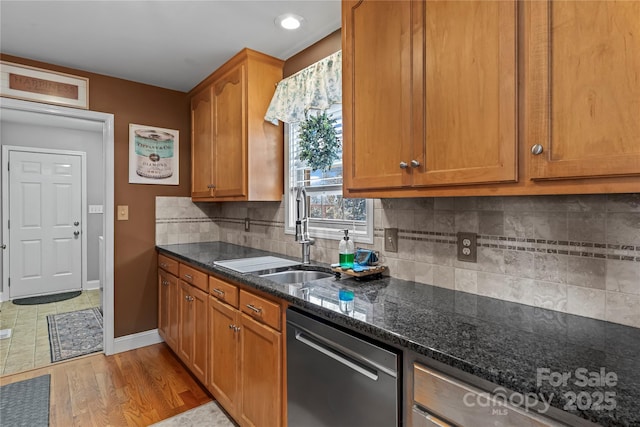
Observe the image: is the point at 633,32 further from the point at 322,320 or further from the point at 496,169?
the point at 322,320

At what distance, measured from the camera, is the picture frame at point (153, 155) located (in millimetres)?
3031

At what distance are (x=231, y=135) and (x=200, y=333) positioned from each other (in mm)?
1417

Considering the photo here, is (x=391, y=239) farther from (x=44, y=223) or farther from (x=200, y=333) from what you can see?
(x=44, y=223)

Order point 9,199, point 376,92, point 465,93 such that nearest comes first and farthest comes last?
1. point 465,93
2. point 376,92
3. point 9,199

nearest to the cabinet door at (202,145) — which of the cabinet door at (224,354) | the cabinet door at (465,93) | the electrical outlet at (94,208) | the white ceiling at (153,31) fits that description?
the white ceiling at (153,31)

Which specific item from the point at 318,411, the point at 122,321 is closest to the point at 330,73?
the point at 318,411

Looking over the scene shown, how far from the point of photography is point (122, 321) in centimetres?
299

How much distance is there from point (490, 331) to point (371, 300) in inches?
17.5

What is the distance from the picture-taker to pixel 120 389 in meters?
2.39

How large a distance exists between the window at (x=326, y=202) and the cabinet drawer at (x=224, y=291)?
0.67m

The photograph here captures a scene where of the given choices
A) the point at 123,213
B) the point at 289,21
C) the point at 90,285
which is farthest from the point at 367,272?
the point at 90,285

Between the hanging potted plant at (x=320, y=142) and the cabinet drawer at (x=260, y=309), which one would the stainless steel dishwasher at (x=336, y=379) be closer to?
the cabinet drawer at (x=260, y=309)

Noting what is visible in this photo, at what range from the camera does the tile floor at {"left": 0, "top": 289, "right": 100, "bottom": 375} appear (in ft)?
9.00

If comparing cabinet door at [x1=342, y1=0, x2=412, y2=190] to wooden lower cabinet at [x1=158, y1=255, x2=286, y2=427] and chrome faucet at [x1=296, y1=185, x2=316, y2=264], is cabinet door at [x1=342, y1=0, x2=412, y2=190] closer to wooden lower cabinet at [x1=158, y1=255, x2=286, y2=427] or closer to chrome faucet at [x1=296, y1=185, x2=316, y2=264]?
chrome faucet at [x1=296, y1=185, x2=316, y2=264]
